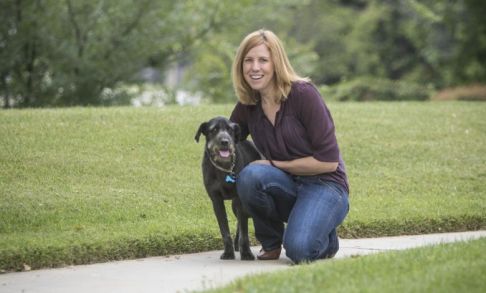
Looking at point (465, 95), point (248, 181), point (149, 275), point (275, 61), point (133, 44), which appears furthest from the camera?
point (465, 95)

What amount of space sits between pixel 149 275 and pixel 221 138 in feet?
3.91

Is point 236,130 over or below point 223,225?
over

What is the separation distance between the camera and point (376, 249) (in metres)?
7.58

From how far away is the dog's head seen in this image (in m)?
6.75

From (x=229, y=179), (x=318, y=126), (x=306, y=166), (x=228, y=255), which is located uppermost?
(x=318, y=126)

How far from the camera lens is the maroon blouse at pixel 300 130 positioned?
269 inches

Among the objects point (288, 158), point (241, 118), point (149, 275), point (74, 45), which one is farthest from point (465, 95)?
point (149, 275)

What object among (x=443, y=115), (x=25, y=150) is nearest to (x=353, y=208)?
(x=25, y=150)

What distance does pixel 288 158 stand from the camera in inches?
277

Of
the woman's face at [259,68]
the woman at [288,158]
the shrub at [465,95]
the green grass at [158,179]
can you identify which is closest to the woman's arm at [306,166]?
the woman at [288,158]

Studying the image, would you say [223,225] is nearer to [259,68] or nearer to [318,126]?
[318,126]

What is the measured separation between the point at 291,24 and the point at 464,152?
868 inches

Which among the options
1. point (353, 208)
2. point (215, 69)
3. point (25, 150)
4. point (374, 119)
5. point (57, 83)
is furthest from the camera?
point (215, 69)

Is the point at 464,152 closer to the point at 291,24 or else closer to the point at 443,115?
the point at 443,115
